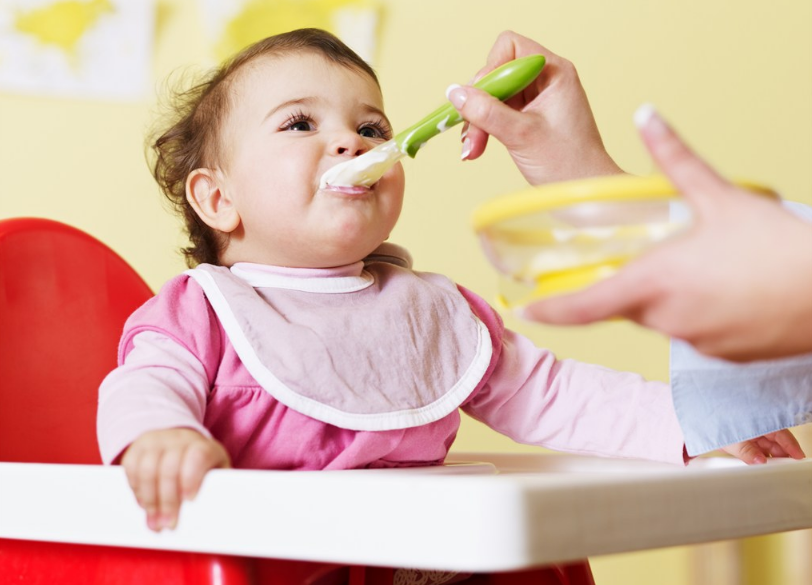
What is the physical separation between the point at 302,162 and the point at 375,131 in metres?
0.11

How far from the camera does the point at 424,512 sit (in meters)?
0.47

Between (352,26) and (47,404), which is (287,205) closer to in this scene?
(47,404)

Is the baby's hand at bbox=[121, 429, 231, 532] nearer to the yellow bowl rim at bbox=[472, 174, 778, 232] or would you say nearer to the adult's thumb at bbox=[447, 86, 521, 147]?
the yellow bowl rim at bbox=[472, 174, 778, 232]

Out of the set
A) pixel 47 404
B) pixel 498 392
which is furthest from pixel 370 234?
pixel 47 404

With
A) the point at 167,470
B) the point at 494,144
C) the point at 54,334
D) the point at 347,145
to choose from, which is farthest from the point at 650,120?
the point at 494,144

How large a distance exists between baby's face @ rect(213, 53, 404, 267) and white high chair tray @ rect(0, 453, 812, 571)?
0.97 ft

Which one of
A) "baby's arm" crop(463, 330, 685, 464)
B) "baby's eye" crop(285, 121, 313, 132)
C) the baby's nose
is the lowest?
"baby's arm" crop(463, 330, 685, 464)

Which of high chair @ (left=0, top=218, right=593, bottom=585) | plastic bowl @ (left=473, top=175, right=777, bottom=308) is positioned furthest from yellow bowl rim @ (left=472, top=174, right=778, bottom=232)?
high chair @ (left=0, top=218, right=593, bottom=585)

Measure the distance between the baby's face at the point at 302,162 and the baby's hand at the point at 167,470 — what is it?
0.27 metres

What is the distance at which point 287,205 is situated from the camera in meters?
0.82

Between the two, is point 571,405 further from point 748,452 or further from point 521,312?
point 521,312

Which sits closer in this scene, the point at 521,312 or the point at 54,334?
the point at 521,312

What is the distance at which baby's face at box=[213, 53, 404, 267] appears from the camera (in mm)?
809

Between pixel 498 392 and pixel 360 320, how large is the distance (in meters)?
0.16
